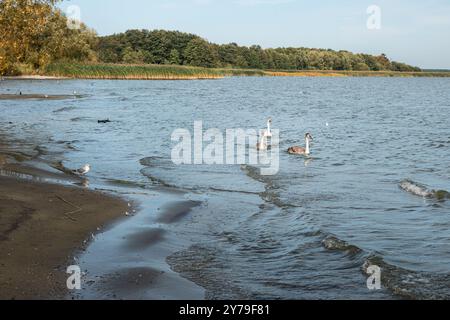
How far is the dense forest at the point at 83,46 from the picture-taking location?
20.7 metres

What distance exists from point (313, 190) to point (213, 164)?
15.7 feet

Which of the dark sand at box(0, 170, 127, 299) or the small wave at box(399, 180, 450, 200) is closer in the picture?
the dark sand at box(0, 170, 127, 299)

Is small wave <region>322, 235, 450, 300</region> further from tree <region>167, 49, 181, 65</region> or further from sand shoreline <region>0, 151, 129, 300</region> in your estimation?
tree <region>167, 49, 181, 65</region>

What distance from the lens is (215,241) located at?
10047 millimetres

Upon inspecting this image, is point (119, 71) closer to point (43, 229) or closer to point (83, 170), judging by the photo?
point (83, 170)

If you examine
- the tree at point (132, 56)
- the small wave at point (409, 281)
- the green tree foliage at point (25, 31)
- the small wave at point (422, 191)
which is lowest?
the small wave at point (409, 281)

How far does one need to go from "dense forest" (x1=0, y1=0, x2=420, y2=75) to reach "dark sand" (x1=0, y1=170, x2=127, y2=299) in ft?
32.1

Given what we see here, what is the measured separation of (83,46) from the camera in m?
90.4

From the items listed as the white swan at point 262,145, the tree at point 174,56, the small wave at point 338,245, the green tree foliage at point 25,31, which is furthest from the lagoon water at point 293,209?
the tree at point 174,56

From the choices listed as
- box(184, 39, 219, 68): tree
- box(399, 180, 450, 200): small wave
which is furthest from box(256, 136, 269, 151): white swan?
box(184, 39, 219, 68): tree

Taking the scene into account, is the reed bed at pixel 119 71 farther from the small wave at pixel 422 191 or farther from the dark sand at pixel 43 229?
the dark sand at pixel 43 229

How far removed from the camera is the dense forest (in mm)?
20703
